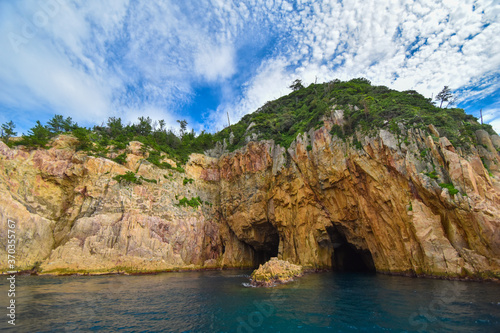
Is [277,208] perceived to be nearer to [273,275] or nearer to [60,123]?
[273,275]

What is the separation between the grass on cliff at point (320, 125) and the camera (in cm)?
2353

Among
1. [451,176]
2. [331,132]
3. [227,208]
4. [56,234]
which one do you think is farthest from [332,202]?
[56,234]

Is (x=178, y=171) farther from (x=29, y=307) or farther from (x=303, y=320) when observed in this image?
(x=303, y=320)

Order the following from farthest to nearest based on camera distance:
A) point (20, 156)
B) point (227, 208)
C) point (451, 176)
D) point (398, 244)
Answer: point (227, 208)
point (20, 156)
point (398, 244)
point (451, 176)

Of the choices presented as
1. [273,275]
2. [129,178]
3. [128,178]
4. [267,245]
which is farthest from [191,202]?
[273,275]

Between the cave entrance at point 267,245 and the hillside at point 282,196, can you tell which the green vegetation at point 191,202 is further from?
the cave entrance at point 267,245

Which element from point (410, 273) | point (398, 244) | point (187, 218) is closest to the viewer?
point (410, 273)

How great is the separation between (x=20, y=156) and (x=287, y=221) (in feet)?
120

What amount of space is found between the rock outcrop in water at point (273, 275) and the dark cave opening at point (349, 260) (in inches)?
541

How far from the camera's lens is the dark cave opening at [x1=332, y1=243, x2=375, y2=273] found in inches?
1214

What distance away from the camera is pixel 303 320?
1007cm

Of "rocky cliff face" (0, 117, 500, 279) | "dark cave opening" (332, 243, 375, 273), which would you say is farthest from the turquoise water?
"dark cave opening" (332, 243, 375, 273)

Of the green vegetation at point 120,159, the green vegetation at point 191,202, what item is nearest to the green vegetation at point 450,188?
the green vegetation at point 191,202

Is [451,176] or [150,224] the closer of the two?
[451,176]
